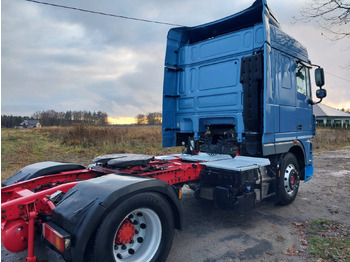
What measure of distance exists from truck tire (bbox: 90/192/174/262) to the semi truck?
0.01 meters

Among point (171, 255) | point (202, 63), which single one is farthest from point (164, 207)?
point (202, 63)

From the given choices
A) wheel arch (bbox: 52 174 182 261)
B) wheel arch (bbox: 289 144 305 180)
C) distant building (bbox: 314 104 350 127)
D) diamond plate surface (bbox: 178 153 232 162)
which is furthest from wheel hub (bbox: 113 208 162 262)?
distant building (bbox: 314 104 350 127)

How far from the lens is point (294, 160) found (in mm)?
5512

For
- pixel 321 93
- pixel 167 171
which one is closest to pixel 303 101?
pixel 321 93

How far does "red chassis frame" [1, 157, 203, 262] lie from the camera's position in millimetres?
2383

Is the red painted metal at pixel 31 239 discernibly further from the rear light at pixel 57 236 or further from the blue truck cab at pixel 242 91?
the blue truck cab at pixel 242 91

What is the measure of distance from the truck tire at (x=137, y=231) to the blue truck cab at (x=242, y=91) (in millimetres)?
2376

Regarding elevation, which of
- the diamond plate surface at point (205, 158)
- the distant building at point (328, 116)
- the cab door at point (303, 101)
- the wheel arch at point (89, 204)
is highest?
the distant building at point (328, 116)

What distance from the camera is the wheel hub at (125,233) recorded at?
2641 mm

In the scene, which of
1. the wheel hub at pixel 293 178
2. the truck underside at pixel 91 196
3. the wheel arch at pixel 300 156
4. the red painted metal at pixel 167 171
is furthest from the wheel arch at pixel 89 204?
the wheel arch at pixel 300 156

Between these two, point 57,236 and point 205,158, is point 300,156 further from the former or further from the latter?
point 57,236

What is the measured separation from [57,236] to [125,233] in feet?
2.21

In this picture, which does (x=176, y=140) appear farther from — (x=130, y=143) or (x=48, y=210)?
(x=130, y=143)

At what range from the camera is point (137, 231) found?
2.86 meters
